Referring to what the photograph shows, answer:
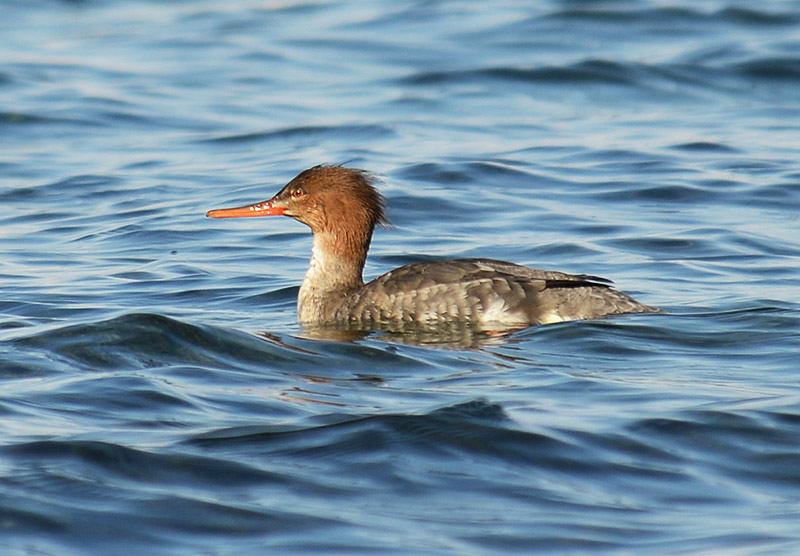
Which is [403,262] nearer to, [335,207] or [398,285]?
[335,207]

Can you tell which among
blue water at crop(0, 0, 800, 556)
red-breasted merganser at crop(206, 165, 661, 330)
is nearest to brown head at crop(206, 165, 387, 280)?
red-breasted merganser at crop(206, 165, 661, 330)

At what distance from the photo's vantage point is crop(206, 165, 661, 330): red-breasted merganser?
8375mm

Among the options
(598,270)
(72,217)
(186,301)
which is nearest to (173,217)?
(72,217)

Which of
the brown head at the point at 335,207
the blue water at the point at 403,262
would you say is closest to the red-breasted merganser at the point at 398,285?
the brown head at the point at 335,207

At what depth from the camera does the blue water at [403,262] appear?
5539 millimetres

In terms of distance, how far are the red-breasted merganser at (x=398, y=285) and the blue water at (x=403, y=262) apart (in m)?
0.27

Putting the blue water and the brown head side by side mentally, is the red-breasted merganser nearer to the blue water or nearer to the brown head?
the brown head

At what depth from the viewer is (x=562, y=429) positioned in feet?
20.7

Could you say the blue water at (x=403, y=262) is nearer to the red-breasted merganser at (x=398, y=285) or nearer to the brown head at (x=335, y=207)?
the red-breasted merganser at (x=398, y=285)

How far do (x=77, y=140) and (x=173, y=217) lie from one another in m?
4.06

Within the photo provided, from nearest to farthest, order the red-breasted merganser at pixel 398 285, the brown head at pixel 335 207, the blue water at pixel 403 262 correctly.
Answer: the blue water at pixel 403 262
the red-breasted merganser at pixel 398 285
the brown head at pixel 335 207

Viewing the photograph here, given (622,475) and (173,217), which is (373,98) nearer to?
(173,217)

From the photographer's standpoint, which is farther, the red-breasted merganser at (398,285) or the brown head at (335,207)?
the brown head at (335,207)

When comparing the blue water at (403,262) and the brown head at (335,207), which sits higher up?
the brown head at (335,207)
